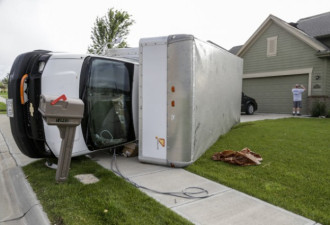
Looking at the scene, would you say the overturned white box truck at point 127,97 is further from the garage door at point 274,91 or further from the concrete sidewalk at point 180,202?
the garage door at point 274,91

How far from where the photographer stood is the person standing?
1216 cm

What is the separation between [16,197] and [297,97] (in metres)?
12.4

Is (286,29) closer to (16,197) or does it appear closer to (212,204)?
(212,204)

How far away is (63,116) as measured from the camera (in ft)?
11.0

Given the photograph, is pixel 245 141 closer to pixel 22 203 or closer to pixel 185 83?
pixel 185 83

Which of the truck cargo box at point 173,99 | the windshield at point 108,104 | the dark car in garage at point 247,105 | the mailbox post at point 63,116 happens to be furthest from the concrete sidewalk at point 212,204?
the dark car in garage at point 247,105

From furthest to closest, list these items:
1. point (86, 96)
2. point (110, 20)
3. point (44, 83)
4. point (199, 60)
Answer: point (110, 20), point (199, 60), point (86, 96), point (44, 83)

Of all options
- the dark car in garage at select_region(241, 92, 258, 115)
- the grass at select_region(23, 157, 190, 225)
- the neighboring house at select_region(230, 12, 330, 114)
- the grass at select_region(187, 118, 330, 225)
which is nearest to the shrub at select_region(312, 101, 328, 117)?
the neighboring house at select_region(230, 12, 330, 114)

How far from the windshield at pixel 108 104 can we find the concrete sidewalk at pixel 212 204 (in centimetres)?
86

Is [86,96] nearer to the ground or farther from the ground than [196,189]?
farther from the ground

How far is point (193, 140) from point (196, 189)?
1.19m

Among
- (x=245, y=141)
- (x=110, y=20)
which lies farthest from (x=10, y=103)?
(x=110, y=20)

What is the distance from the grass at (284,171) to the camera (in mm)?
3047

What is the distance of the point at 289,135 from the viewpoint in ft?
22.3
